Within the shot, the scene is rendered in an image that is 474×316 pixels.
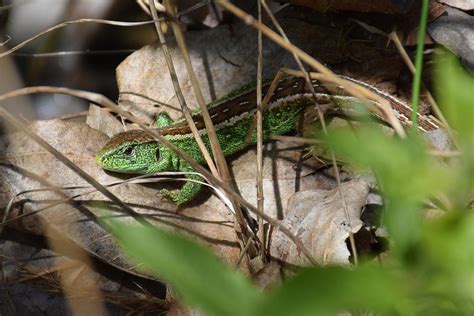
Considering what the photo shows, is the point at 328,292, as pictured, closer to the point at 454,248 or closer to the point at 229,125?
the point at 454,248

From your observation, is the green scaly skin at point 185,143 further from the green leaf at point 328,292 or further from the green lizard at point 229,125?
the green leaf at point 328,292

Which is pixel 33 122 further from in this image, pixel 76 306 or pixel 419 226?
pixel 419 226

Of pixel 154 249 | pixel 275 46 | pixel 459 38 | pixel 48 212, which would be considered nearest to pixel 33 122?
pixel 48 212

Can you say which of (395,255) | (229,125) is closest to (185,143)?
(229,125)

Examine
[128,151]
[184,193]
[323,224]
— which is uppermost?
[128,151]

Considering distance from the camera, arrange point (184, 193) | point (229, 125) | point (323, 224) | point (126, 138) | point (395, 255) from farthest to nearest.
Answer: point (229, 125) < point (126, 138) < point (184, 193) < point (323, 224) < point (395, 255)

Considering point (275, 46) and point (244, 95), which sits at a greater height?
point (275, 46)
